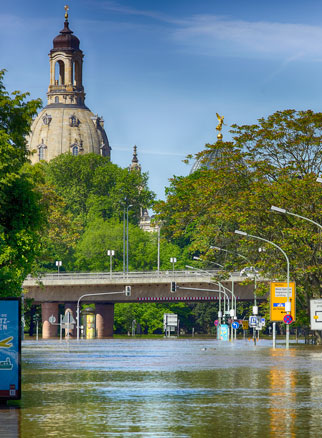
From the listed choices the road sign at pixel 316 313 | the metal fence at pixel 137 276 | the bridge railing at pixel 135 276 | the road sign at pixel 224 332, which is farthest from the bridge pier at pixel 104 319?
the road sign at pixel 316 313

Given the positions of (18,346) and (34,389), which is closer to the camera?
(18,346)

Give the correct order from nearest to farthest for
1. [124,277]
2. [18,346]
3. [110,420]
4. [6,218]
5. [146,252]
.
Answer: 1. [110,420]
2. [18,346]
3. [6,218]
4. [124,277]
5. [146,252]

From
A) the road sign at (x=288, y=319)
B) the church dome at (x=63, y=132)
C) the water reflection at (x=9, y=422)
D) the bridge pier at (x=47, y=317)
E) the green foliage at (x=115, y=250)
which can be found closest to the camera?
the water reflection at (x=9, y=422)

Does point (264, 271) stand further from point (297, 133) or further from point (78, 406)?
point (78, 406)

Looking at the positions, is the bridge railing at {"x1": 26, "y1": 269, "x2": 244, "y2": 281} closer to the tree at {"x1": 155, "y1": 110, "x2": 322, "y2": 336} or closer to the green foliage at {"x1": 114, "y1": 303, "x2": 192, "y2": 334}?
the green foliage at {"x1": 114, "y1": 303, "x2": 192, "y2": 334}

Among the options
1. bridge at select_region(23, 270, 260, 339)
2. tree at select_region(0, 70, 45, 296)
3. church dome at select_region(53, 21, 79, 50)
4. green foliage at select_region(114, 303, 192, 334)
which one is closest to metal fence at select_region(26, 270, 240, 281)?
bridge at select_region(23, 270, 260, 339)

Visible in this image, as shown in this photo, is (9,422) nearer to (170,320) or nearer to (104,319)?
(170,320)

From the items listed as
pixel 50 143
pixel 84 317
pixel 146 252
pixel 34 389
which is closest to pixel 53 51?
pixel 50 143

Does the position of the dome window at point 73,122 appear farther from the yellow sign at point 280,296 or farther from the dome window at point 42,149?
the yellow sign at point 280,296

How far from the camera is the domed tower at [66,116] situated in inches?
7283

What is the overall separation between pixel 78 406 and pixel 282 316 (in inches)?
1708

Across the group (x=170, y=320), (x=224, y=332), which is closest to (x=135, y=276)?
(x=170, y=320)

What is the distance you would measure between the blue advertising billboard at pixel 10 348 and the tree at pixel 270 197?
42.3m

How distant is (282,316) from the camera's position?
60.2 metres
